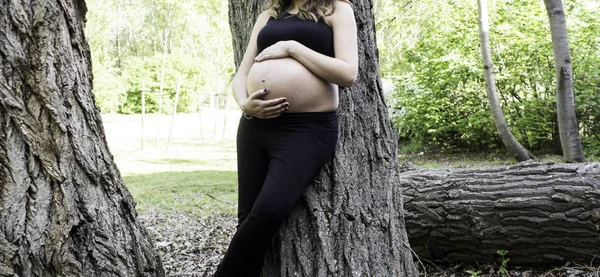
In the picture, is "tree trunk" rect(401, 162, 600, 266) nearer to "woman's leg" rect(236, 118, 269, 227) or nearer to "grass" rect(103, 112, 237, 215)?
"woman's leg" rect(236, 118, 269, 227)

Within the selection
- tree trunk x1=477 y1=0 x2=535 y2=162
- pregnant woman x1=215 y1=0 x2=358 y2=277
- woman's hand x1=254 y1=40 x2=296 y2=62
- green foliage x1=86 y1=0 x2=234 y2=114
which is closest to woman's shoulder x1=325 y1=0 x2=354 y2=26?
pregnant woman x1=215 y1=0 x2=358 y2=277

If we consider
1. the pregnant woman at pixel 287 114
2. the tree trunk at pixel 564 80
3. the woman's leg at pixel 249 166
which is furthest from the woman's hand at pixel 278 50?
the tree trunk at pixel 564 80

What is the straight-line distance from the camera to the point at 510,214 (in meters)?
3.27

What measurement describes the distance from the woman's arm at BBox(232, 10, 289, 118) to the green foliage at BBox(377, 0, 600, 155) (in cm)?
667

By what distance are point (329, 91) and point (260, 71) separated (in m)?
0.32

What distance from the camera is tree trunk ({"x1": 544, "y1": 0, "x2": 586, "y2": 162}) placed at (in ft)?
20.9

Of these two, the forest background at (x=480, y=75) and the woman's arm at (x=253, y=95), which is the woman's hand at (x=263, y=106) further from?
the forest background at (x=480, y=75)

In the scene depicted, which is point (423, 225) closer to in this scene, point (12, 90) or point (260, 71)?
point (260, 71)

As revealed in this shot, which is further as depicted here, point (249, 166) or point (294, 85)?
point (249, 166)

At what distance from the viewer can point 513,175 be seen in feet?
11.4

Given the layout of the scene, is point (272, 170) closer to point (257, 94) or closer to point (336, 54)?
point (257, 94)

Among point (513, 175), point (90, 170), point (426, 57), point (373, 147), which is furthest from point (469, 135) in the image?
point (90, 170)

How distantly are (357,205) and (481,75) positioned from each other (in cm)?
892

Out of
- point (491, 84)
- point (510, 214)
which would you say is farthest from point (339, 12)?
point (491, 84)
